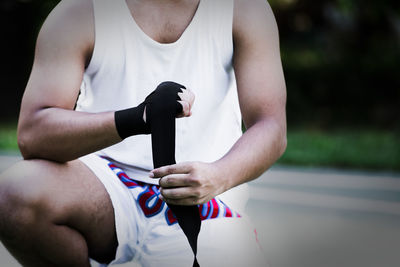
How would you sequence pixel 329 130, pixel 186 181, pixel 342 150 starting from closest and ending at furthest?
pixel 186 181, pixel 342 150, pixel 329 130

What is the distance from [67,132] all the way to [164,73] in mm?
432

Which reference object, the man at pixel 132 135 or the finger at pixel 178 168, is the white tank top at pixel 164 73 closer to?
the man at pixel 132 135

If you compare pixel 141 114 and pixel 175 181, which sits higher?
pixel 141 114

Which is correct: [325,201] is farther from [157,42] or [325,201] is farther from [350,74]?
[350,74]

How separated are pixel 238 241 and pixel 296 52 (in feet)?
44.6

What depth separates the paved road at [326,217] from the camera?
397cm

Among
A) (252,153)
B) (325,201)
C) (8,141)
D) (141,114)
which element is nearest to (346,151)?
(325,201)

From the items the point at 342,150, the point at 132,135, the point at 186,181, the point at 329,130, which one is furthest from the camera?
the point at 329,130

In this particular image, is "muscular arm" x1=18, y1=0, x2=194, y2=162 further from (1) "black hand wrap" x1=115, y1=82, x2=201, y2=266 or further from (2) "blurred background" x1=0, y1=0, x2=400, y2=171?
(2) "blurred background" x1=0, y1=0, x2=400, y2=171

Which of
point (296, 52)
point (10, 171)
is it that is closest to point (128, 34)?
point (10, 171)

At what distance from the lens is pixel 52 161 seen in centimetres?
190

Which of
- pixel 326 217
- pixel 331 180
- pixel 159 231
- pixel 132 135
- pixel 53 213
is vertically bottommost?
pixel 331 180

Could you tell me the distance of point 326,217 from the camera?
17.2 feet

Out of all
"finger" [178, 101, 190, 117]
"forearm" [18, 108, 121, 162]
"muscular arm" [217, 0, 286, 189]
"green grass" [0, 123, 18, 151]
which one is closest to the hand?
"finger" [178, 101, 190, 117]
